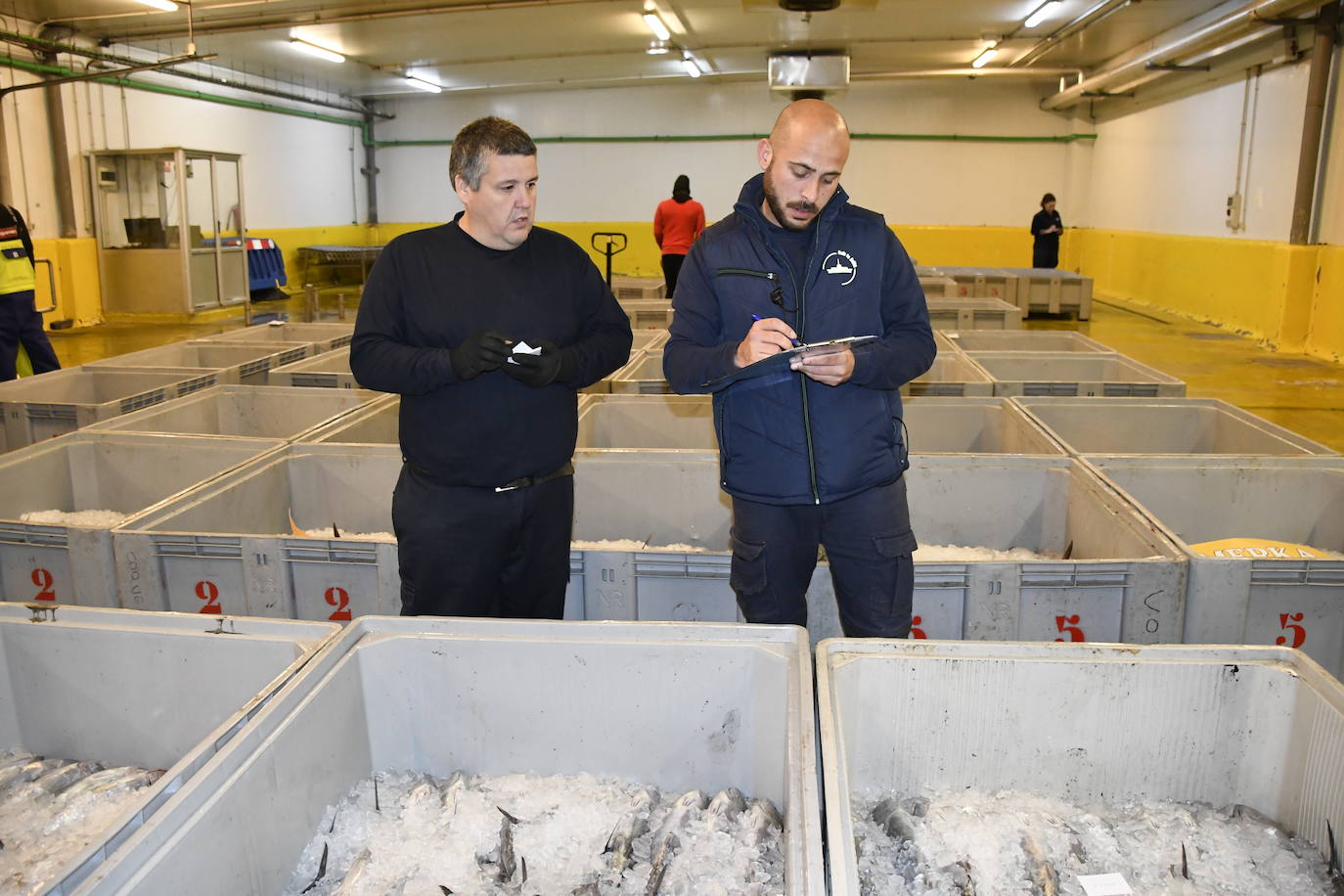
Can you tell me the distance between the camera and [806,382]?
190cm

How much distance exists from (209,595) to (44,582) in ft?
1.54

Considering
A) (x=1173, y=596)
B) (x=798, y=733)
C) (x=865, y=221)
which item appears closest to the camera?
(x=798, y=733)

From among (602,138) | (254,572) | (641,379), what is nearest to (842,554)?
(254,572)

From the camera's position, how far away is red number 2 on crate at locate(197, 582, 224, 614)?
250cm

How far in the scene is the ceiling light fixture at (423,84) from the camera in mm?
14512

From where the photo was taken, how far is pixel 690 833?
4.80ft

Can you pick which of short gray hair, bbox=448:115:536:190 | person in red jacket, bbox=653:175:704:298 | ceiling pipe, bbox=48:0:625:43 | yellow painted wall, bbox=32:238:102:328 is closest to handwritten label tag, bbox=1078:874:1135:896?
short gray hair, bbox=448:115:536:190

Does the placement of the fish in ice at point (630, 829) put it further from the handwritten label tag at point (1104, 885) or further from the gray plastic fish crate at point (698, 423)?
the gray plastic fish crate at point (698, 423)

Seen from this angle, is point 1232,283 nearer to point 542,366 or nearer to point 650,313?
point 650,313

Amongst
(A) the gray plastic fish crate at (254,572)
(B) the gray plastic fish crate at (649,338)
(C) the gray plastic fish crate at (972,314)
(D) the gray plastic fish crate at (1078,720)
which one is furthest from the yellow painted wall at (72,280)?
(D) the gray plastic fish crate at (1078,720)

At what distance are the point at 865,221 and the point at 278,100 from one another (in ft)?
48.1

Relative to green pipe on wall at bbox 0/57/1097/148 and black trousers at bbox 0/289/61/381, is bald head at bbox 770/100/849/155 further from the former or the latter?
green pipe on wall at bbox 0/57/1097/148

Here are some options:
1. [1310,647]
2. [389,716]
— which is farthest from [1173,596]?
[389,716]

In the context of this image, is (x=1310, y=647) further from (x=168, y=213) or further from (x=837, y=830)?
(x=168, y=213)
